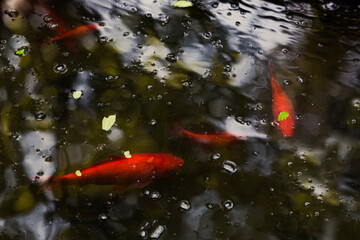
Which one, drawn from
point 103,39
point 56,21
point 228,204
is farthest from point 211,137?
point 56,21

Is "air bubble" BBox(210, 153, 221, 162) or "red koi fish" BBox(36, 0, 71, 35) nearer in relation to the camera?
"air bubble" BBox(210, 153, 221, 162)

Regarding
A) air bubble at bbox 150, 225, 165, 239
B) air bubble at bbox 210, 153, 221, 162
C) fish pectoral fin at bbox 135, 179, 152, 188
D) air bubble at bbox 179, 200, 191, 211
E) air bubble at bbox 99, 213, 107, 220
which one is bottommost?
air bubble at bbox 99, 213, 107, 220

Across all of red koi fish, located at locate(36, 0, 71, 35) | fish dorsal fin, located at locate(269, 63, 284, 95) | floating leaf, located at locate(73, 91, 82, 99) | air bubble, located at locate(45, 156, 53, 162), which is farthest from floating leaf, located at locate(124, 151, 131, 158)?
red koi fish, located at locate(36, 0, 71, 35)

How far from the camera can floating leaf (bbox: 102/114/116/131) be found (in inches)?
97.4

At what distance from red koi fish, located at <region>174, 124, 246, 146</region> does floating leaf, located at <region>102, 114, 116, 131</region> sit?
45cm

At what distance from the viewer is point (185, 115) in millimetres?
2582

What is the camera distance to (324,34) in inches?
128

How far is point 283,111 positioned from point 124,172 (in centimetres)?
127

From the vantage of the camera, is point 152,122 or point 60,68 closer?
point 152,122

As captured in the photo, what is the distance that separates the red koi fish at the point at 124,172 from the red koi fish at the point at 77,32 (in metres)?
1.31

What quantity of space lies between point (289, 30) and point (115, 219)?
7.54 feet

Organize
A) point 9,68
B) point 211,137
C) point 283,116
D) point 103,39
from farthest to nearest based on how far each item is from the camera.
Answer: point 103,39 → point 9,68 → point 283,116 → point 211,137

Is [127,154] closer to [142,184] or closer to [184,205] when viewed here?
[142,184]

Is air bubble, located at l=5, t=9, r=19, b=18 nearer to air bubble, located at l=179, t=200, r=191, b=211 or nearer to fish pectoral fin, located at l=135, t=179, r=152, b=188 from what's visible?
fish pectoral fin, located at l=135, t=179, r=152, b=188
